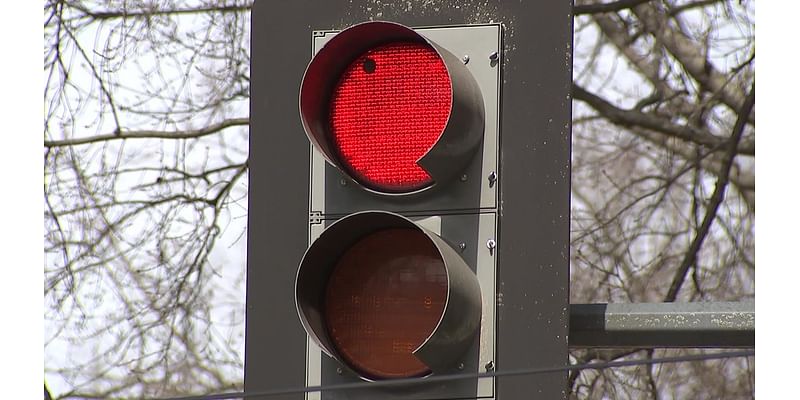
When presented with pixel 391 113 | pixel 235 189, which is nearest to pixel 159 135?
pixel 235 189

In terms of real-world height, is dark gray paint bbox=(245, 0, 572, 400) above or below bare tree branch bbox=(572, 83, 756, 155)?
below

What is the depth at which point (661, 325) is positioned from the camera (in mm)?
2479

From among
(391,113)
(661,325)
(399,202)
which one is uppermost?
(391,113)

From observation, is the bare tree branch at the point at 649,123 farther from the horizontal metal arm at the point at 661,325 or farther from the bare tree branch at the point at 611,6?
the horizontal metal arm at the point at 661,325

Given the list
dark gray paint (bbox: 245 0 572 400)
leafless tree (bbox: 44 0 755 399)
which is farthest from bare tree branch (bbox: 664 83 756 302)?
dark gray paint (bbox: 245 0 572 400)

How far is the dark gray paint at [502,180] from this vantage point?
2395 mm

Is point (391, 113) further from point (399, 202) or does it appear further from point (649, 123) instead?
point (649, 123)

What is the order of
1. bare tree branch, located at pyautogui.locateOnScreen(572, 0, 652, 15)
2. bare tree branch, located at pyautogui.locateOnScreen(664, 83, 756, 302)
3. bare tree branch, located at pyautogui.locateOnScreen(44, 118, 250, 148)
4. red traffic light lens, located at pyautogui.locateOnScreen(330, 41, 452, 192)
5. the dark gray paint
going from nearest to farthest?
1. the dark gray paint
2. red traffic light lens, located at pyautogui.locateOnScreen(330, 41, 452, 192)
3. bare tree branch, located at pyautogui.locateOnScreen(664, 83, 756, 302)
4. bare tree branch, located at pyautogui.locateOnScreen(572, 0, 652, 15)
5. bare tree branch, located at pyautogui.locateOnScreen(44, 118, 250, 148)

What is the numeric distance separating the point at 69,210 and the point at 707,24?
145 inches

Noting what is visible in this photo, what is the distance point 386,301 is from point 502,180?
0.27 m

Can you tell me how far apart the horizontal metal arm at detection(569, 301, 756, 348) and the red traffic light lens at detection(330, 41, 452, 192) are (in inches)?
13.8

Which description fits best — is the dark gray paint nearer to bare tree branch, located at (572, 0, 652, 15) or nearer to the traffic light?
the traffic light

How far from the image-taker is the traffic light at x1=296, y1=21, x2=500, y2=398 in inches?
96.0

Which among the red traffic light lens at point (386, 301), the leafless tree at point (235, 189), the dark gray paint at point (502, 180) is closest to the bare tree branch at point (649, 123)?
the leafless tree at point (235, 189)
